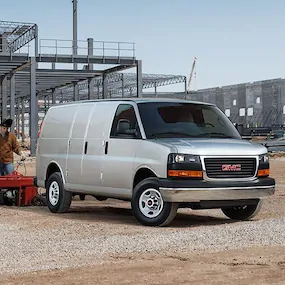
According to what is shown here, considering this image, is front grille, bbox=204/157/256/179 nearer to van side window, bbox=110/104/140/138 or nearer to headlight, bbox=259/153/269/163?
headlight, bbox=259/153/269/163

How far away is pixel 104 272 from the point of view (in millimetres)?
7086

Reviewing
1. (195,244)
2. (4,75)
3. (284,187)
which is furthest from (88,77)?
(195,244)

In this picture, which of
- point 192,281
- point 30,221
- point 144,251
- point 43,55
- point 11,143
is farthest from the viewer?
point 43,55

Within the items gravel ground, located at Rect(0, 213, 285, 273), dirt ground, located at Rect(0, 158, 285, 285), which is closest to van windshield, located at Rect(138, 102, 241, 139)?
gravel ground, located at Rect(0, 213, 285, 273)

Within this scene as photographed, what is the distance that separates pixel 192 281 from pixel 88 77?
3787 cm

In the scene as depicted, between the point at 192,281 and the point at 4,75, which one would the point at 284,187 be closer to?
the point at 192,281

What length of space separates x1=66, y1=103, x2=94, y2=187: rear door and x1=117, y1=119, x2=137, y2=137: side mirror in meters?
0.90

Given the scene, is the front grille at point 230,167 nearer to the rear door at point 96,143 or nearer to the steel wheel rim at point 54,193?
the rear door at point 96,143

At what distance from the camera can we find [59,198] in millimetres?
12844

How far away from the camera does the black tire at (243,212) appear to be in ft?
37.8

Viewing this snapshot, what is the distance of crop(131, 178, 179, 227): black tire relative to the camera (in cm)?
1066

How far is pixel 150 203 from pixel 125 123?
151cm

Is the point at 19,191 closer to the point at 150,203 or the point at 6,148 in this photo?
the point at 6,148

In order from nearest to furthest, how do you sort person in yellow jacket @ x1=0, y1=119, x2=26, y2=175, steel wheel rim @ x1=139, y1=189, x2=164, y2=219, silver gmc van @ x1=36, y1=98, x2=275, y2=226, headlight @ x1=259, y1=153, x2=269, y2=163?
silver gmc van @ x1=36, y1=98, x2=275, y2=226 < steel wheel rim @ x1=139, y1=189, x2=164, y2=219 < headlight @ x1=259, y1=153, x2=269, y2=163 < person in yellow jacket @ x1=0, y1=119, x2=26, y2=175
